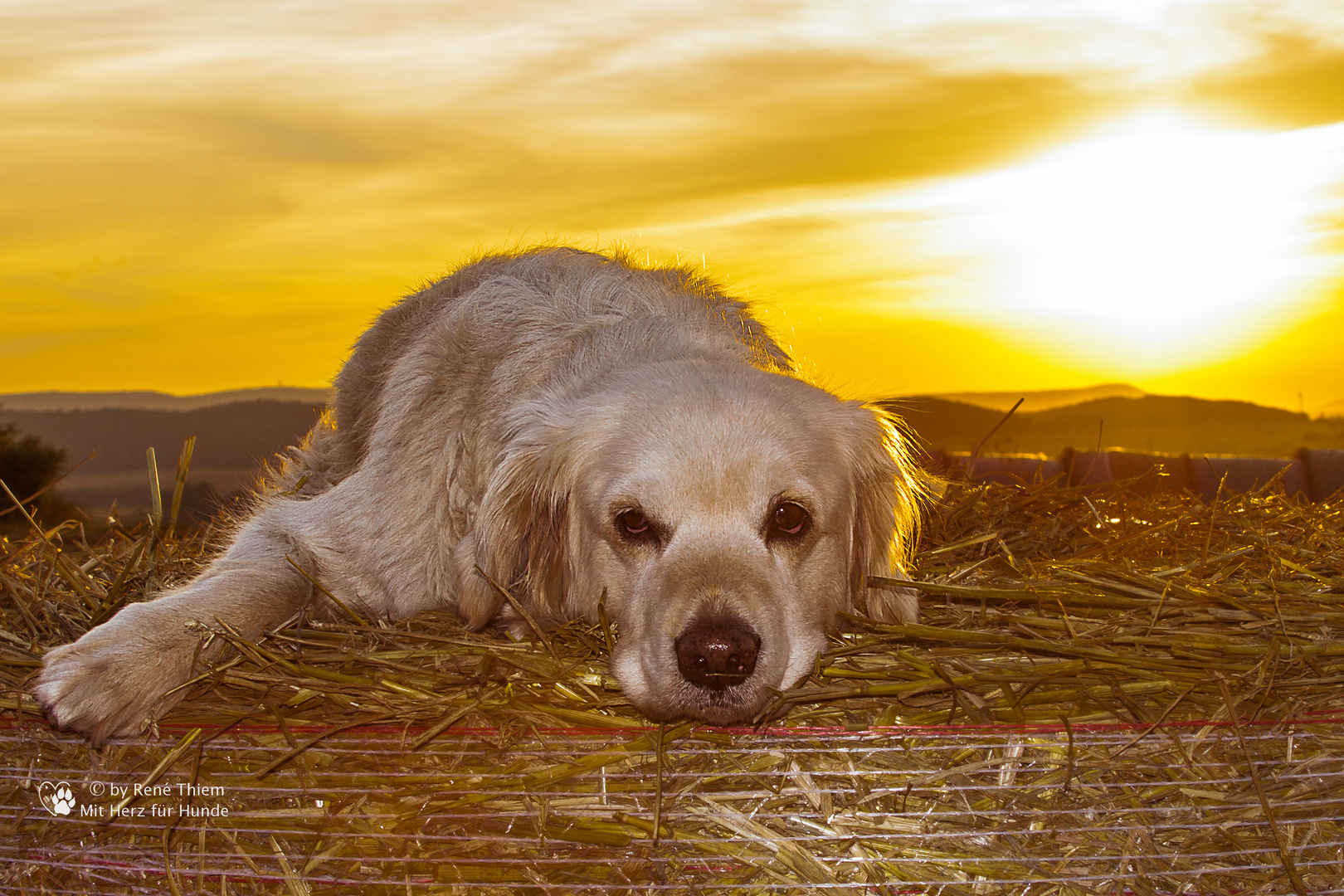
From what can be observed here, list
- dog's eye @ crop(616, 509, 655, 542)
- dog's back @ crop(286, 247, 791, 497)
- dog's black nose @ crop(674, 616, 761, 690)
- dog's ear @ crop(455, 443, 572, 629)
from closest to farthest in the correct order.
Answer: dog's black nose @ crop(674, 616, 761, 690), dog's eye @ crop(616, 509, 655, 542), dog's ear @ crop(455, 443, 572, 629), dog's back @ crop(286, 247, 791, 497)

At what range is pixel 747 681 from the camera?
8.10 ft

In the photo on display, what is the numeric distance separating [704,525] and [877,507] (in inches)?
32.8

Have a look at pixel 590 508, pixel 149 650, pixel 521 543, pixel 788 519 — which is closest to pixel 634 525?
pixel 590 508

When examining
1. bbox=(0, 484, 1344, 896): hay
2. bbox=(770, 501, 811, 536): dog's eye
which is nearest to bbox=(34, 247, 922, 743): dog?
bbox=(770, 501, 811, 536): dog's eye

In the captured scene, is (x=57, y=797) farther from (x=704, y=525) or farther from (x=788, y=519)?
(x=788, y=519)

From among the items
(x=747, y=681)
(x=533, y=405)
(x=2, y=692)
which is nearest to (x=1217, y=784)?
(x=747, y=681)

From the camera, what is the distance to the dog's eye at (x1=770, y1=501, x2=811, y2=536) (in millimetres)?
2803

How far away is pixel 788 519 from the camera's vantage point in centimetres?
283

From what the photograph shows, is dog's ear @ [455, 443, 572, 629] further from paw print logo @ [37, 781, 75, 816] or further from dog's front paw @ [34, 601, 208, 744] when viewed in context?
paw print logo @ [37, 781, 75, 816]

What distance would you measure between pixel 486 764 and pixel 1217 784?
67.6 inches

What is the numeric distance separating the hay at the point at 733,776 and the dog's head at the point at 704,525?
0.45ft

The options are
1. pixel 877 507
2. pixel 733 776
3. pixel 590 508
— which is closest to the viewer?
pixel 733 776

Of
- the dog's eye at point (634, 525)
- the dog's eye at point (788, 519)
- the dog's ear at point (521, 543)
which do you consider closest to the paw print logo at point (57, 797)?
the dog's ear at point (521, 543)

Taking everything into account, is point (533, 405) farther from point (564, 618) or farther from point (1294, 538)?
point (1294, 538)
